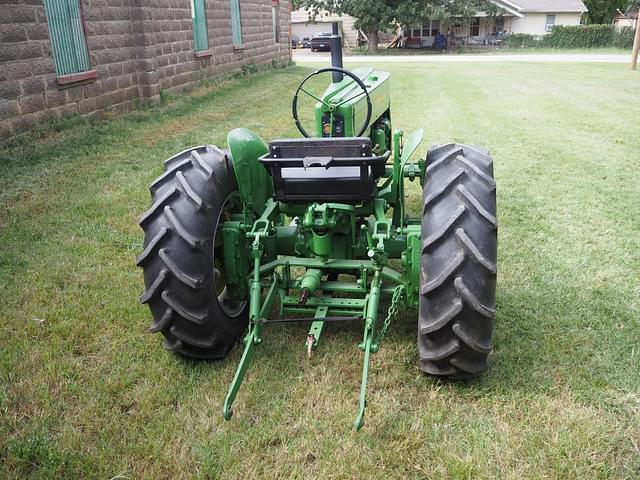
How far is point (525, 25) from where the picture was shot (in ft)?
150

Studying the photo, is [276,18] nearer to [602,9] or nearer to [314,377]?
[314,377]

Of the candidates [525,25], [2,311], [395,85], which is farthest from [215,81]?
[525,25]

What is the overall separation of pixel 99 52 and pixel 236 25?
7.47 m

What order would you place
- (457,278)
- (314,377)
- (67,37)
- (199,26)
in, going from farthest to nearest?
(199,26) < (67,37) < (314,377) < (457,278)

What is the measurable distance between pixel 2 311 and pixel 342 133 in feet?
8.18

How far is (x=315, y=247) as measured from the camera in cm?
324

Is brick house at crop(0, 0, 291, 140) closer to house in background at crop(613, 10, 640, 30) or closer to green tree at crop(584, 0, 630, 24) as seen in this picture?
green tree at crop(584, 0, 630, 24)

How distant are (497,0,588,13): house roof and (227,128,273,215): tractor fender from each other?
46.2 metres

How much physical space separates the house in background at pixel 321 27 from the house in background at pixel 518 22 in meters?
4.36

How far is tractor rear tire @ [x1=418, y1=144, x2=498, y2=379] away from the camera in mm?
2668

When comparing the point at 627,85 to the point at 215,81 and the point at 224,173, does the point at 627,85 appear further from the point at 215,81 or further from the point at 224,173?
the point at 224,173

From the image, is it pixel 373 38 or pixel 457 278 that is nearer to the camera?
pixel 457 278

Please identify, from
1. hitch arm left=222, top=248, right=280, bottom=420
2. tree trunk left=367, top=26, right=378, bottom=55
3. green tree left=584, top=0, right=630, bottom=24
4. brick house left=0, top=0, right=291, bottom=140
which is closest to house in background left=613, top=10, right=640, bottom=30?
green tree left=584, top=0, right=630, bottom=24

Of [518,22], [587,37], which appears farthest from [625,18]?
[587,37]
